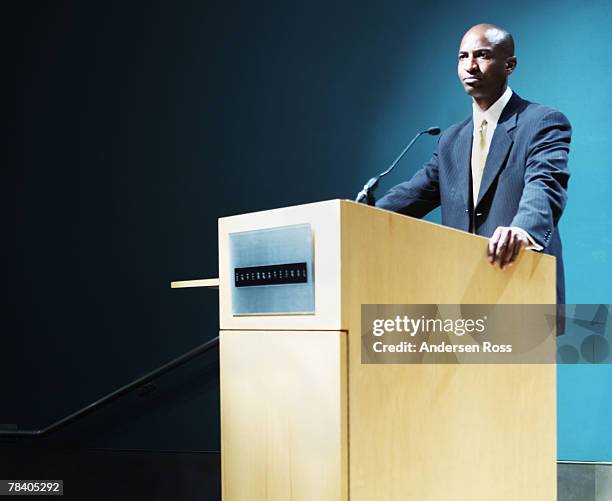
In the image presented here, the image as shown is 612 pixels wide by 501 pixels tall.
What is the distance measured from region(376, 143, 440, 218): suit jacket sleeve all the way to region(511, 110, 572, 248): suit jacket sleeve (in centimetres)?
30

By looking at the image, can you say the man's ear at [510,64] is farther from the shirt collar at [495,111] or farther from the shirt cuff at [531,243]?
the shirt cuff at [531,243]

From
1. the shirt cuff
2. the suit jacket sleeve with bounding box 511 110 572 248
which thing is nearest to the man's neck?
the suit jacket sleeve with bounding box 511 110 572 248

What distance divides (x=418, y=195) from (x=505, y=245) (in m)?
0.65

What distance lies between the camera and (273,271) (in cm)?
126

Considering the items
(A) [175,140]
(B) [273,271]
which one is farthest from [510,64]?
(A) [175,140]

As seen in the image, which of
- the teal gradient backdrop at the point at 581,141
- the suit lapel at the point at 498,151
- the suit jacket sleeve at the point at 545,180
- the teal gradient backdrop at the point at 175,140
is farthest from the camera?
the teal gradient backdrop at the point at 175,140

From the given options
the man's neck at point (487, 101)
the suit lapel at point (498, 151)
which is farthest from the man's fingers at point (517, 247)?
the man's neck at point (487, 101)

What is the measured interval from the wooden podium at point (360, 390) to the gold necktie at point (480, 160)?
1.58 feet

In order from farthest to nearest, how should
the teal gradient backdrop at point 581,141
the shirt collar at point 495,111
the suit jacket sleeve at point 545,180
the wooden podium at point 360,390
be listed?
the teal gradient backdrop at point 581,141 → the shirt collar at point 495,111 → the suit jacket sleeve at point 545,180 → the wooden podium at point 360,390

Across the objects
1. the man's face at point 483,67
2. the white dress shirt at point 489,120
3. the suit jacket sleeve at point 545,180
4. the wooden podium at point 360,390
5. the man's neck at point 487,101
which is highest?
the man's face at point 483,67

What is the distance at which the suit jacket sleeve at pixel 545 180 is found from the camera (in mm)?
1564

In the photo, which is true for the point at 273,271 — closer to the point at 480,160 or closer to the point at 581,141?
the point at 480,160

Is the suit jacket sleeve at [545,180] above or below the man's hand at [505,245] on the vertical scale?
above

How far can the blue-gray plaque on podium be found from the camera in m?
1.22
